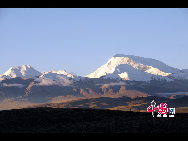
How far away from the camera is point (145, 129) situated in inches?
1446

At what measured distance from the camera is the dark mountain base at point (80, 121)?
38.6 meters

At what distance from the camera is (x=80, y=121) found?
167 ft

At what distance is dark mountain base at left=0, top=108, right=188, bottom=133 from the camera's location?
38625mm

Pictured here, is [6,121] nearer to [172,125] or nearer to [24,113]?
[24,113]
